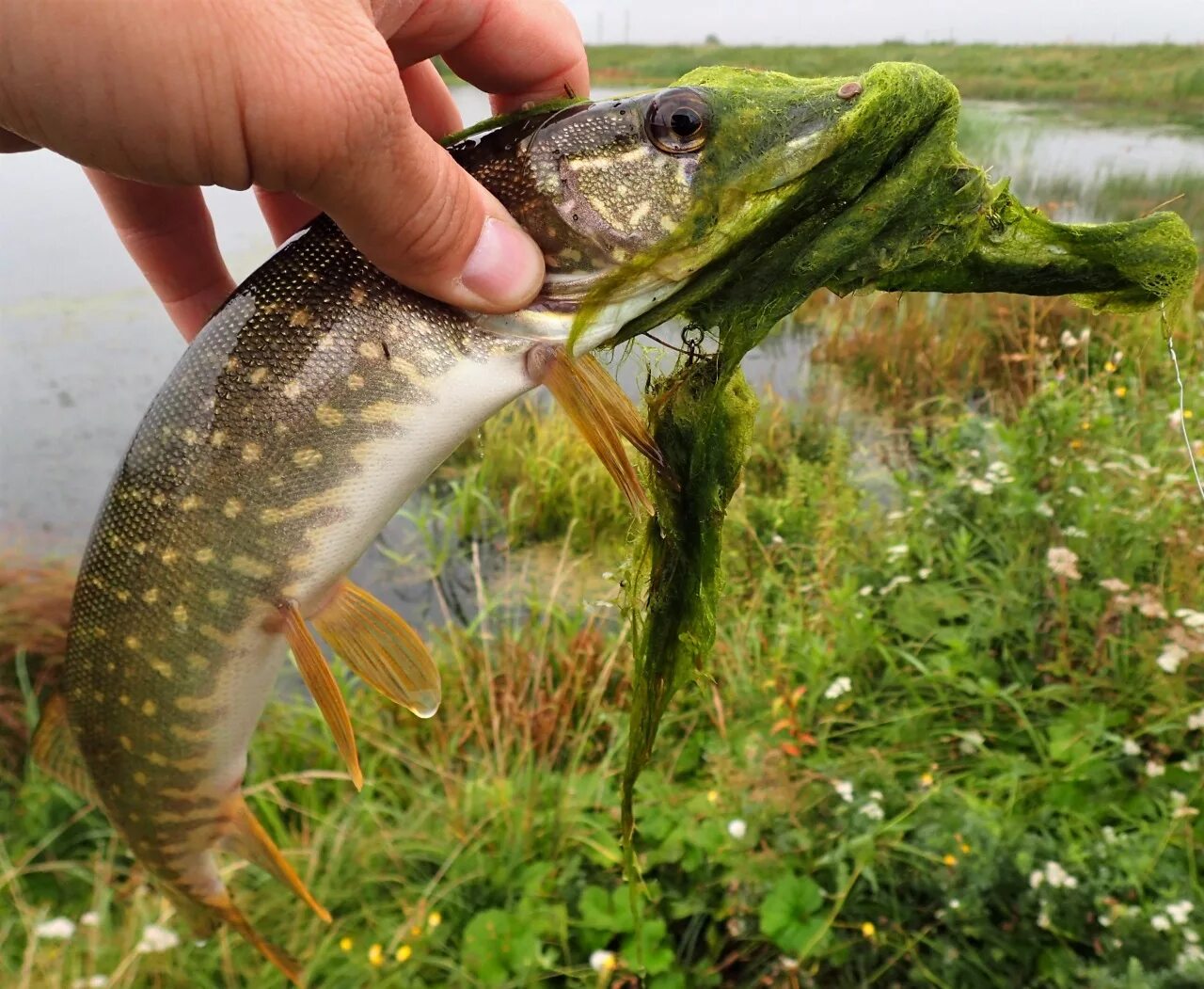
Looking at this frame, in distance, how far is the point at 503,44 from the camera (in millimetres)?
1688

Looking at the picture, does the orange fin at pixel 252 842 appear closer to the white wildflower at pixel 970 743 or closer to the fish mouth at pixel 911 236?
the fish mouth at pixel 911 236

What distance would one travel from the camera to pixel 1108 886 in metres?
1.76

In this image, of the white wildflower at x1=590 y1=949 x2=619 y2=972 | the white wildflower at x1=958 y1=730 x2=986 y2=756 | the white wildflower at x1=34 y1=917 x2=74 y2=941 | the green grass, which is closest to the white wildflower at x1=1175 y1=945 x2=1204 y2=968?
the green grass

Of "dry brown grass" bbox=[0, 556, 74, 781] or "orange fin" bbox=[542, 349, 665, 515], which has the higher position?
"orange fin" bbox=[542, 349, 665, 515]

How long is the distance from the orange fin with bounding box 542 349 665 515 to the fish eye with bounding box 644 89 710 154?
281 mm

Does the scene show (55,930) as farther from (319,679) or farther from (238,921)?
(319,679)

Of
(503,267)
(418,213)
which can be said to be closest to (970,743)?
(503,267)

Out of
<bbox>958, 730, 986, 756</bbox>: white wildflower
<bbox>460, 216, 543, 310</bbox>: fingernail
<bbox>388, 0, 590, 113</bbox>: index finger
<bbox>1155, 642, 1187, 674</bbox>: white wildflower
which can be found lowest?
<bbox>958, 730, 986, 756</bbox>: white wildflower

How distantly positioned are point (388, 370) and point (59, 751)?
3.67 ft

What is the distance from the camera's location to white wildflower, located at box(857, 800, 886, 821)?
6.57 ft

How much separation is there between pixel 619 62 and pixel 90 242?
16370 millimetres

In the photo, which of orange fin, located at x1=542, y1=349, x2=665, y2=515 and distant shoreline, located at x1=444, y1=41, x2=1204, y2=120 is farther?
distant shoreline, located at x1=444, y1=41, x2=1204, y2=120

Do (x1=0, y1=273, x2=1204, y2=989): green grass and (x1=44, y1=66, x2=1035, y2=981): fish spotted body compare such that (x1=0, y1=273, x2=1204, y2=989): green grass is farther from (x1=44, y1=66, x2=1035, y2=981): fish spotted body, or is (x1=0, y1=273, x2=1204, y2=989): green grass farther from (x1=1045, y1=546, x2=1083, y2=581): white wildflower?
(x1=44, y1=66, x2=1035, y2=981): fish spotted body

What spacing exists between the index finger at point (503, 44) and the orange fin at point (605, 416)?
742mm
